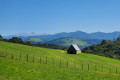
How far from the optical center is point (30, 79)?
96.1ft

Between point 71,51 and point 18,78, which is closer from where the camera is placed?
point 18,78

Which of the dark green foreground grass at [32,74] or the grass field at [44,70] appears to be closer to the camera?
the dark green foreground grass at [32,74]

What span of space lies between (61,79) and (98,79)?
9.96m

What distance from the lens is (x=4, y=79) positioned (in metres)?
26.2

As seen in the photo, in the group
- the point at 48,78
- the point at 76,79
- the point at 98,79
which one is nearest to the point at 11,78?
the point at 48,78

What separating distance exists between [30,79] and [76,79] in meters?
10.6

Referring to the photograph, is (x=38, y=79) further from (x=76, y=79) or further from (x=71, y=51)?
(x=71, y=51)

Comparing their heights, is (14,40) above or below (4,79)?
above

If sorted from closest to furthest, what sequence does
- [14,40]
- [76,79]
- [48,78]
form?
[48,78] → [76,79] → [14,40]

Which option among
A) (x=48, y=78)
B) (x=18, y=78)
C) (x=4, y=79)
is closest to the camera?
(x=4, y=79)

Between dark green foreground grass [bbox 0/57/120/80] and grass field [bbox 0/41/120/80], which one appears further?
grass field [bbox 0/41/120/80]

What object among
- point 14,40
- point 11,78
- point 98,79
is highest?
point 14,40

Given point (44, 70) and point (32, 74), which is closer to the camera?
point (32, 74)

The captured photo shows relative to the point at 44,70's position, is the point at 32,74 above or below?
above
